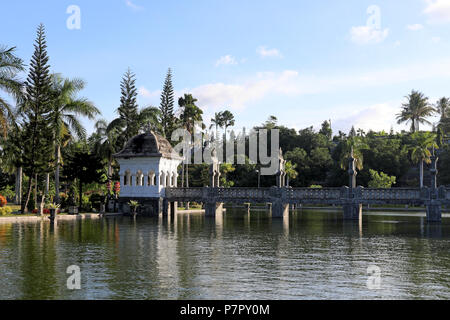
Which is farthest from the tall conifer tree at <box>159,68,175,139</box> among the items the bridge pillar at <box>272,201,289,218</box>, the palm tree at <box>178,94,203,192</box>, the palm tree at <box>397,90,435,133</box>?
the palm tree at <box>397,90,435,133</box>

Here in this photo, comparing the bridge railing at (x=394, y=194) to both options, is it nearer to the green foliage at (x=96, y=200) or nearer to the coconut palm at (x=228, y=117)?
the green foliage at (x=96, y=200)

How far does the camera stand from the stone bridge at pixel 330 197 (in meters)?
42.1

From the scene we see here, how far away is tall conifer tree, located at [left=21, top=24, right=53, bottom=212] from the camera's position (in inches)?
1753

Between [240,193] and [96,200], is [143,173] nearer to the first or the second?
[96,200]

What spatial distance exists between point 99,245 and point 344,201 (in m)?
25.7

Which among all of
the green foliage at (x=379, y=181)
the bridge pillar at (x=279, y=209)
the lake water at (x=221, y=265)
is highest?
the green foliage at (x=379, y=181)

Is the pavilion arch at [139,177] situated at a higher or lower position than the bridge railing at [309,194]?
higher

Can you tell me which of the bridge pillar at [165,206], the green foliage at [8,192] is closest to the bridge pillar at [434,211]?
the bridge pillar at [165,206]

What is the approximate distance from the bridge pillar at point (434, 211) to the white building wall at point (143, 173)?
24477 millimetres

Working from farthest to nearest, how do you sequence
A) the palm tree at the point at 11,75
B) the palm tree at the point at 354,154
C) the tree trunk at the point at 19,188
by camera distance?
the palm tree at the point at 354,154, the tree trunk at the point at 19,188, the palm tree at the point at 11,75

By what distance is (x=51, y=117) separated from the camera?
1834 inches

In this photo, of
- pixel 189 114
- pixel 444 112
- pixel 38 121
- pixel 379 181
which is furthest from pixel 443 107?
pixel 38 121

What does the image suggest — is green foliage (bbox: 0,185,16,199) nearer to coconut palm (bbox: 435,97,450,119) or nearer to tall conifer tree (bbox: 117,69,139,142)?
tall conifer tree (bbox: 117,69,139,142)
